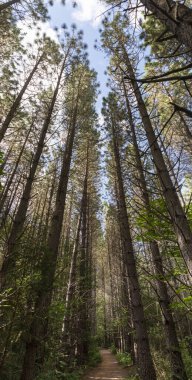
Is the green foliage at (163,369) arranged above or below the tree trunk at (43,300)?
below

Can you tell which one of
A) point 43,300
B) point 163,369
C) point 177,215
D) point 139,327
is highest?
point 43,300

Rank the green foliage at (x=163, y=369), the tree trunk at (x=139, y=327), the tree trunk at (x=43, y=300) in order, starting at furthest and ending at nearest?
the green foliage at (x=163, y=369), the tree trunk at (x=139, y=327), the tree trunk at (x=43, y=300)

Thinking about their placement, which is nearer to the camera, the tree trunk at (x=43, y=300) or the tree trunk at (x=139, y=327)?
the tree trunk at (x=43, y=300)

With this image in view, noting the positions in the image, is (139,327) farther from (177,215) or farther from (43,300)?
(177,215)

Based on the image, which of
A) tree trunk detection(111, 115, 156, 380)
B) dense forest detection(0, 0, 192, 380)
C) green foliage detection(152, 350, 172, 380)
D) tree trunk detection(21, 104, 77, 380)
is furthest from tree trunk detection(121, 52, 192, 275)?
green foliage detection(152, 350, 172, 380)

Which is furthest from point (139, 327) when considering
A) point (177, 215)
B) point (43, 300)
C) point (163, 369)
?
point (177, 215)

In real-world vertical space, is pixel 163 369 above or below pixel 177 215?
below

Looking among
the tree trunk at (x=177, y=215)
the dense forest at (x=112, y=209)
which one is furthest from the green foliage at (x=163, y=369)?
the tree trunk at (x=177, y=215)

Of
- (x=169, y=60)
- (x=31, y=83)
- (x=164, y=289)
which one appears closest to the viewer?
(x=164, y=289)

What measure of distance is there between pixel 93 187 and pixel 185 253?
1541 cm

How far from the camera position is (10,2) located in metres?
6.83

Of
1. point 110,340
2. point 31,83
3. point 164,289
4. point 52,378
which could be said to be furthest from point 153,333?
point 110,340

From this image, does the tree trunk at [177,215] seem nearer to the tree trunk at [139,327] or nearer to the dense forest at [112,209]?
the dense forest at [112,209]

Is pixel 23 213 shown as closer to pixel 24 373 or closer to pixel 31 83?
pixel 24 373
